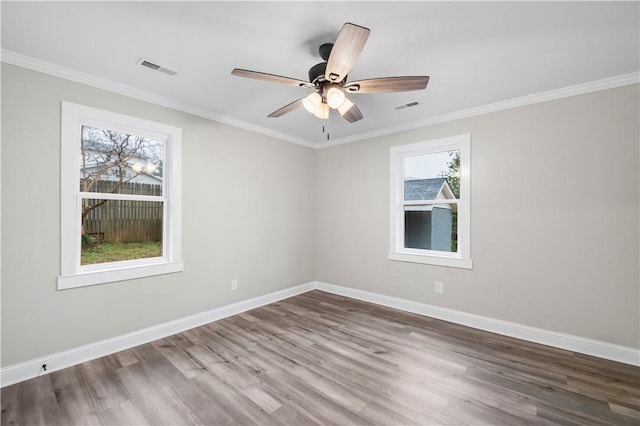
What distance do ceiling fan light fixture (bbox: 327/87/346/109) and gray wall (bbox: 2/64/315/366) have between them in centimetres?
200

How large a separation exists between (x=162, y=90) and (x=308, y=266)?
129 inches

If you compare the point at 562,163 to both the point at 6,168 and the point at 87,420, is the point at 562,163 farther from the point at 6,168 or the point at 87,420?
the point at 6,168

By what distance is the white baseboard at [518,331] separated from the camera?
2.59 m

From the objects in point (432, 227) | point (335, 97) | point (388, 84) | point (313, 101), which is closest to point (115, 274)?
point (313, 101)

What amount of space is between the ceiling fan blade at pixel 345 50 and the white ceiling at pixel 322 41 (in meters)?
0.28

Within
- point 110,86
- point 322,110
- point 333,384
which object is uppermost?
point 110,86

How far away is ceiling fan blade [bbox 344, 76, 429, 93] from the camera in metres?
1.99

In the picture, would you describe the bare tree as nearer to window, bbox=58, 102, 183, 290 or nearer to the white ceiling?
window, bbox=58, 102, 183, 290

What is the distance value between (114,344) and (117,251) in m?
0.89

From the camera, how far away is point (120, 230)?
9.70 ft

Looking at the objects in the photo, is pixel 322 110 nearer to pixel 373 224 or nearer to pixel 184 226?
pixel 184 226

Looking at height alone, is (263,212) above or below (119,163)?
below

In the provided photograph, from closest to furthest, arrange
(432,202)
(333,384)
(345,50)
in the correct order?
(345,50)
(333,384)
(432,202)

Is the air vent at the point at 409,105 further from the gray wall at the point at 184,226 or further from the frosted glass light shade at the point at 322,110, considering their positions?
the gray wall at the point at 184,226
